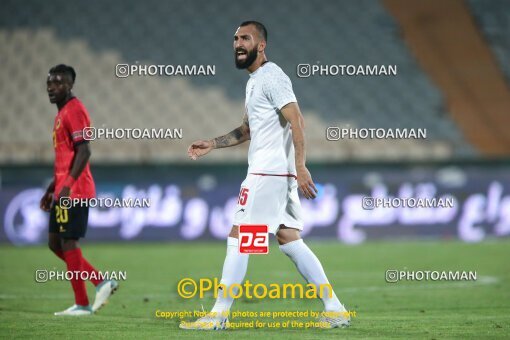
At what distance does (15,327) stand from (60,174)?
150 cm

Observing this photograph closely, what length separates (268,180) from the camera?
22.3 ft

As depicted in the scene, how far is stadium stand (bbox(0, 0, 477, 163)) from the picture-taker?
2102cm

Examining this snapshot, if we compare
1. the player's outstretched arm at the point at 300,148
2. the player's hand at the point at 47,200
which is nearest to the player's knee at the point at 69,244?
the player's hand at the point at 47,200

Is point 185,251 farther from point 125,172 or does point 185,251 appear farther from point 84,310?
point 84,310

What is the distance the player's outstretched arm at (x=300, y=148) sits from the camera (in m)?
6.53

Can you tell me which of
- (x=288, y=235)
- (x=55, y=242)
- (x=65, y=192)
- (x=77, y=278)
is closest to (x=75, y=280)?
(x=77, y=278)

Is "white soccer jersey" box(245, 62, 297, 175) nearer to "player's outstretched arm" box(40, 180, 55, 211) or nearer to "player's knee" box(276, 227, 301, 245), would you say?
"player's knee" box(276, 227, 301, 245)

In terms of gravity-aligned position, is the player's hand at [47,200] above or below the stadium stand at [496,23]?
below

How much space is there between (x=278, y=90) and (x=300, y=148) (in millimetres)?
446

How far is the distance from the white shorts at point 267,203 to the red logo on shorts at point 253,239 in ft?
0.13

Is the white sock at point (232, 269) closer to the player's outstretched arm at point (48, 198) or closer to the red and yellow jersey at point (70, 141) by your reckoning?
the red and yellow jersey at point (70, 141)

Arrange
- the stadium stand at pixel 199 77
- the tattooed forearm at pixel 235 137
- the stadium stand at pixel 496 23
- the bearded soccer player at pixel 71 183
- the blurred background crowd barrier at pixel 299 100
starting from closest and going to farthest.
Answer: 1. the tattooed forearm at pixel 235 137
2. the bearded soccer player at pixel 71 183
3. the blurred background crowd barrier at pixel 299 100
4. the stadium stand at pixel 199 77
5. the stadium stand at pixel 496 23

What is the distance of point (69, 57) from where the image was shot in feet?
72.2

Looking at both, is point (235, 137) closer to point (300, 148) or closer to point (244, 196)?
point (244, 196)
